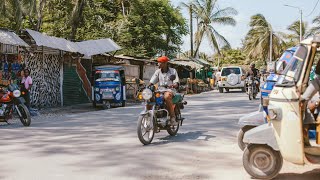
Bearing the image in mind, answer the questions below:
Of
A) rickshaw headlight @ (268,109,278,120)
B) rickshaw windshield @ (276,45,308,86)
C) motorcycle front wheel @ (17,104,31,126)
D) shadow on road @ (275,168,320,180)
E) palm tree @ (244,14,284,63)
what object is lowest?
shadow on road @ (275,168,320,180)

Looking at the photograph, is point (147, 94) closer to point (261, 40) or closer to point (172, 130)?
point (172, 130)

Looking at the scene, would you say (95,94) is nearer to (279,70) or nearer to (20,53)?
(20,53)

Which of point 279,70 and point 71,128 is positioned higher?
point 279,70

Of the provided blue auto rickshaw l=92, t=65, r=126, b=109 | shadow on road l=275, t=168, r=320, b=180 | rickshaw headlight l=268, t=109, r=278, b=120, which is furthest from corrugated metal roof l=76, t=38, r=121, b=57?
rickshaw headlight l=268, t=109, r=278, b=120

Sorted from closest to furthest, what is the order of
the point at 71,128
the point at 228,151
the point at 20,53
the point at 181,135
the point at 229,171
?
the point at 229,171 → the point at 228,151 → the point at 181,135 → the point at 71,128 → the point at 20,53

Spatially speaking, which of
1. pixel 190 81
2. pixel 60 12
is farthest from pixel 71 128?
pixel 60 12

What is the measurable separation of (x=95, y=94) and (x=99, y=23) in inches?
626

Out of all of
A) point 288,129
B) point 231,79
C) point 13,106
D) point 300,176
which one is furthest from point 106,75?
point 288,129

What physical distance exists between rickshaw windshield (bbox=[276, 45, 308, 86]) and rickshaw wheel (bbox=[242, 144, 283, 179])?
0.84 m

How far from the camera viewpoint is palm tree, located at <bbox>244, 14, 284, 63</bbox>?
55.7 metres

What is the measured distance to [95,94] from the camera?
747 inches

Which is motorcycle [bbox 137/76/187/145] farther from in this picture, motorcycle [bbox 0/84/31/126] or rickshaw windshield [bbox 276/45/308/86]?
motorcycle [bbox 0/84/31/126]

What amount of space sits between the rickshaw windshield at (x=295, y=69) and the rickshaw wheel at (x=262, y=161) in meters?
0.84

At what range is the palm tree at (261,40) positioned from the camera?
55656 mm
